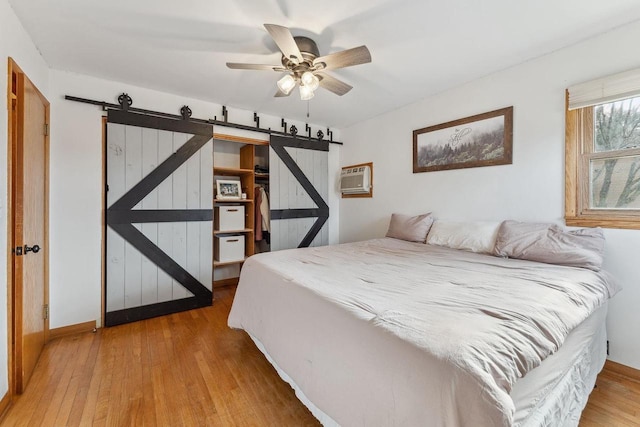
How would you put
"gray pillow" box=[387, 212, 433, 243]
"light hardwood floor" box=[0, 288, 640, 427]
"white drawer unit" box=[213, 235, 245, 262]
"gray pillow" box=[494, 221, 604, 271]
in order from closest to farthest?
1. "light hardwood floor" box=[0, 288, 640, 427]
2. "gray pillow" box=[494, 221, 604, 271]
3. "gray pillow" box=[387, 212, 433, 243]
4. "white drawer unit" box=[213, 235, 245, 262]

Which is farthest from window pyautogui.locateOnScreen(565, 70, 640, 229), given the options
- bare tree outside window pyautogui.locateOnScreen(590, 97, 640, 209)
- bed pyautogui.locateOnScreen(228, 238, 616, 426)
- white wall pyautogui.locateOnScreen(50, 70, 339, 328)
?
white wall pyautogui.locateOnScreen(50, 70, 339, 328)

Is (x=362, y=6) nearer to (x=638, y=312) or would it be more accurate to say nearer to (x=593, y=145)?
(x=593, y=145)

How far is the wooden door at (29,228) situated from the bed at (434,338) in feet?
4.62

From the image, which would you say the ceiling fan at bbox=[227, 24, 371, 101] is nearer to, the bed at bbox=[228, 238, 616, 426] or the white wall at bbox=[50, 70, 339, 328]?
the bed at bbox=[228, 238, 616, 426]

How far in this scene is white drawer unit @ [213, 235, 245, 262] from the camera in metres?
3.53

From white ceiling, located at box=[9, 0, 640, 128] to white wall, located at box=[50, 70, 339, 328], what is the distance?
0.67ft

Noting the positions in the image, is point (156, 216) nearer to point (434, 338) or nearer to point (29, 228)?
point (29, 228)

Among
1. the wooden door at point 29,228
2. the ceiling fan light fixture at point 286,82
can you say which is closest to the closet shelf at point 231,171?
the wooden door at point 29,228

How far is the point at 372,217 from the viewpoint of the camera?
3.88 m

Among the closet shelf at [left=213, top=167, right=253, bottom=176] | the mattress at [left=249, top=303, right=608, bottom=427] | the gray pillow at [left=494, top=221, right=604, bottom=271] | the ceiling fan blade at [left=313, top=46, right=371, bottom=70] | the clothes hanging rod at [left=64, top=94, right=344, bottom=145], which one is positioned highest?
the clothes hanging rod at [left=64, top=94, right=344, bottom=145]

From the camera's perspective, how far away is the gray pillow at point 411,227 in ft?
9.53

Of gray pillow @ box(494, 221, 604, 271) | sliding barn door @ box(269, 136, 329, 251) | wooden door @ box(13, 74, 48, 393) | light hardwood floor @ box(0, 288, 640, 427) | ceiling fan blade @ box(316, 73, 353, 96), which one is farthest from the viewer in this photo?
sliding barn door @ box(269, 136, 329, 251)

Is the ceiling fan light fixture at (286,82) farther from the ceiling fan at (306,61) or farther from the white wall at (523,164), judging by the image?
the white wall at (523,164)

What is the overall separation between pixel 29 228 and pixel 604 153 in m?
4.12
